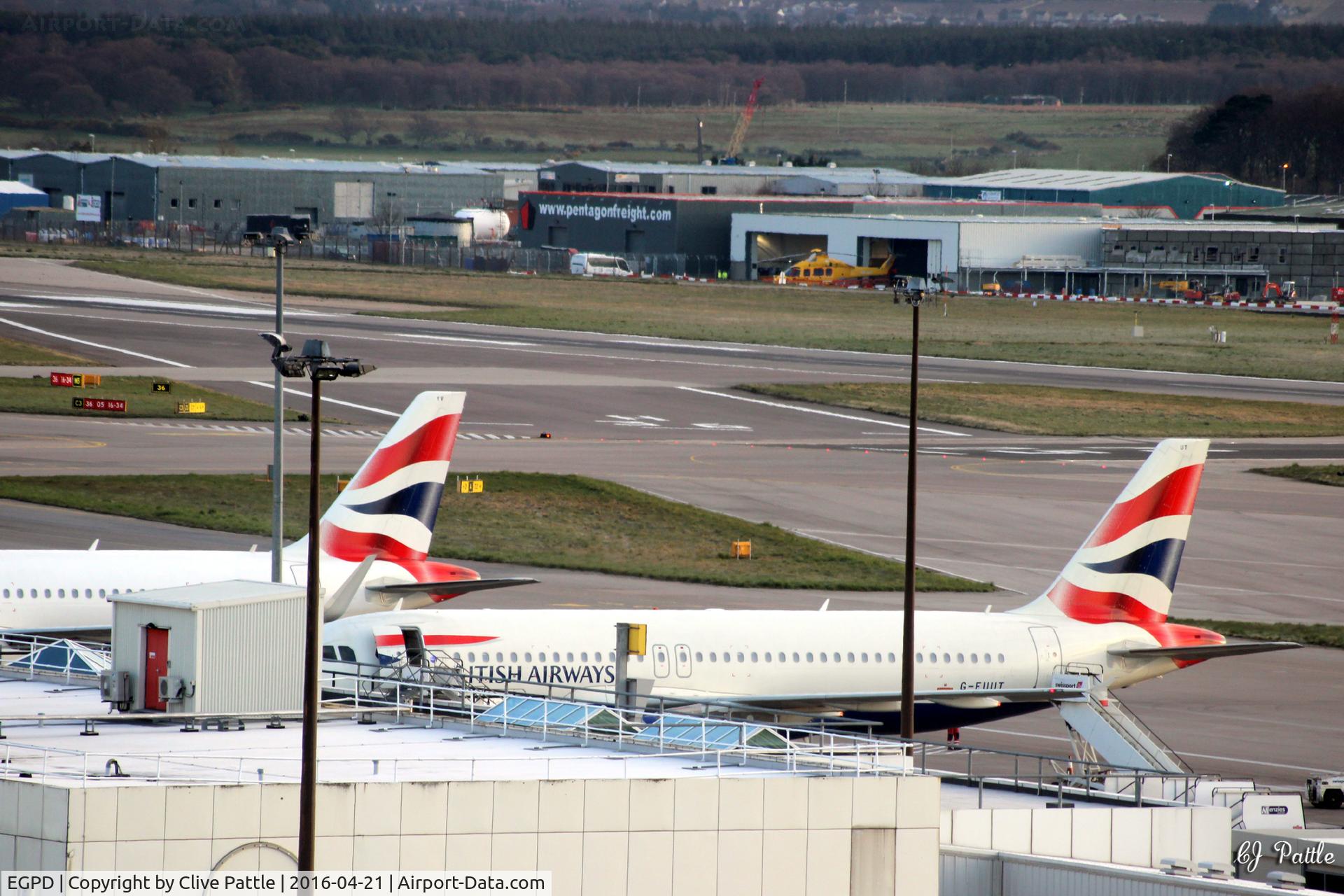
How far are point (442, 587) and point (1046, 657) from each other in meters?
14.2

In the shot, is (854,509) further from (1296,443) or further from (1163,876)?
(1163,876)

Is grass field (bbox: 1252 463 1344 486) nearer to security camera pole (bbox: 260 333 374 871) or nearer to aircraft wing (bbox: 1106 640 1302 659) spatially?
aircraft wing (bbox: 1106 640 1302 659)

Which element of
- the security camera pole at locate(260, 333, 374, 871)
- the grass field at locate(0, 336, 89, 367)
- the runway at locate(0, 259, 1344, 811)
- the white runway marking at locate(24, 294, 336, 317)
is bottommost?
the runway at locate(0, 259, 1344, 811)

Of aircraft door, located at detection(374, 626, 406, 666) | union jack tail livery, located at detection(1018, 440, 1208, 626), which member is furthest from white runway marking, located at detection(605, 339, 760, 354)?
aircraft door, located at detection(374, 626, 406, 666)

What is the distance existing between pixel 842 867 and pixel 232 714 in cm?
970

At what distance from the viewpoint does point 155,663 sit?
2964cm

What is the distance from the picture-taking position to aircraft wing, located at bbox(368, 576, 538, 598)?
44500 mm

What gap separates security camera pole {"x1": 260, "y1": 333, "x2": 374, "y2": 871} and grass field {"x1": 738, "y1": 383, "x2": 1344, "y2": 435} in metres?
80.5

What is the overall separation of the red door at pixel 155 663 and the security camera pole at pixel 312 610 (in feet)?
19.2

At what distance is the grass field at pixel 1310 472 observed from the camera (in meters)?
87.8

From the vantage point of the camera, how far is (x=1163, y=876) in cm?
→ 2769

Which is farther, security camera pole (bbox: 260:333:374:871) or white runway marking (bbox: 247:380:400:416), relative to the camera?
white runway marking (bbox: 247:380:400:416)

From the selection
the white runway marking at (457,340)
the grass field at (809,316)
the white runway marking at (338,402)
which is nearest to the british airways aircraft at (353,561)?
the white runway marking at (338,402)

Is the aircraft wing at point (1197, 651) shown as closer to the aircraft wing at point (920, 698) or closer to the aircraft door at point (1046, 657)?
the aircraft door at point (1046, 657)
